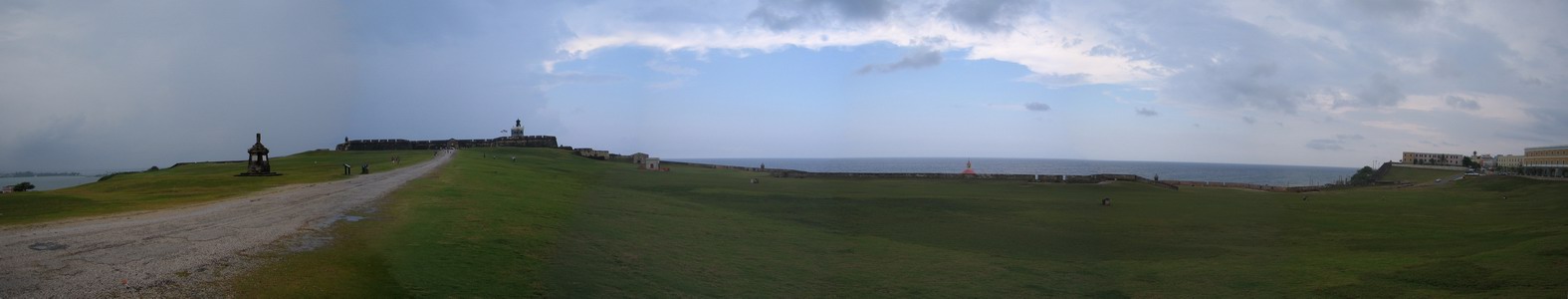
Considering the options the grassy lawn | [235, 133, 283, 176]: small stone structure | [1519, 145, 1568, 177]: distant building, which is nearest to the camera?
the grassy lawn

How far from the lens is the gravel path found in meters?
8.20

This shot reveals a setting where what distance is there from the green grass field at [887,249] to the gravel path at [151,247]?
0.69m

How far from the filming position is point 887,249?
17.9 m

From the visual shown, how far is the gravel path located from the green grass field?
2.27ft

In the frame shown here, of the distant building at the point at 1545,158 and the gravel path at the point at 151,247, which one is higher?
the distant building at the point at 1545,158

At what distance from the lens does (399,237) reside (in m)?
12.6

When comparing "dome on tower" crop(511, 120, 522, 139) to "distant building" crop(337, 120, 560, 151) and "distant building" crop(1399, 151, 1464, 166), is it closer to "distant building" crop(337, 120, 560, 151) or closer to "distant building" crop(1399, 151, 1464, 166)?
"distant building" crop(337, 120, 560, 151)

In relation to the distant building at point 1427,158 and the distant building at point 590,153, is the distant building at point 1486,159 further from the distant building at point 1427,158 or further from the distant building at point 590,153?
the distant building at point 590,153

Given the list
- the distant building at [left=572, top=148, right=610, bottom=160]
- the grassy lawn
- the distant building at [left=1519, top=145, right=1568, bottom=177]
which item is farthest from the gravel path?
the distant building at [left=1519, top=145, right=1568, bottom=177]

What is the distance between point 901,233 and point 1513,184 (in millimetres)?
44433

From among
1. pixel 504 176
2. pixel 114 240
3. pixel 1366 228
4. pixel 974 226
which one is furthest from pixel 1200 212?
pixel 114 240

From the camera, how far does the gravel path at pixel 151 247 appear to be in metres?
8.20

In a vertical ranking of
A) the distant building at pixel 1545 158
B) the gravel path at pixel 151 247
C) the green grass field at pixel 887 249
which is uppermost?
the distant building at pixel 1545 158

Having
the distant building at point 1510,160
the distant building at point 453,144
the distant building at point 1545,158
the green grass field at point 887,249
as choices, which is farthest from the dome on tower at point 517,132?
the distant building at point 1510,160
